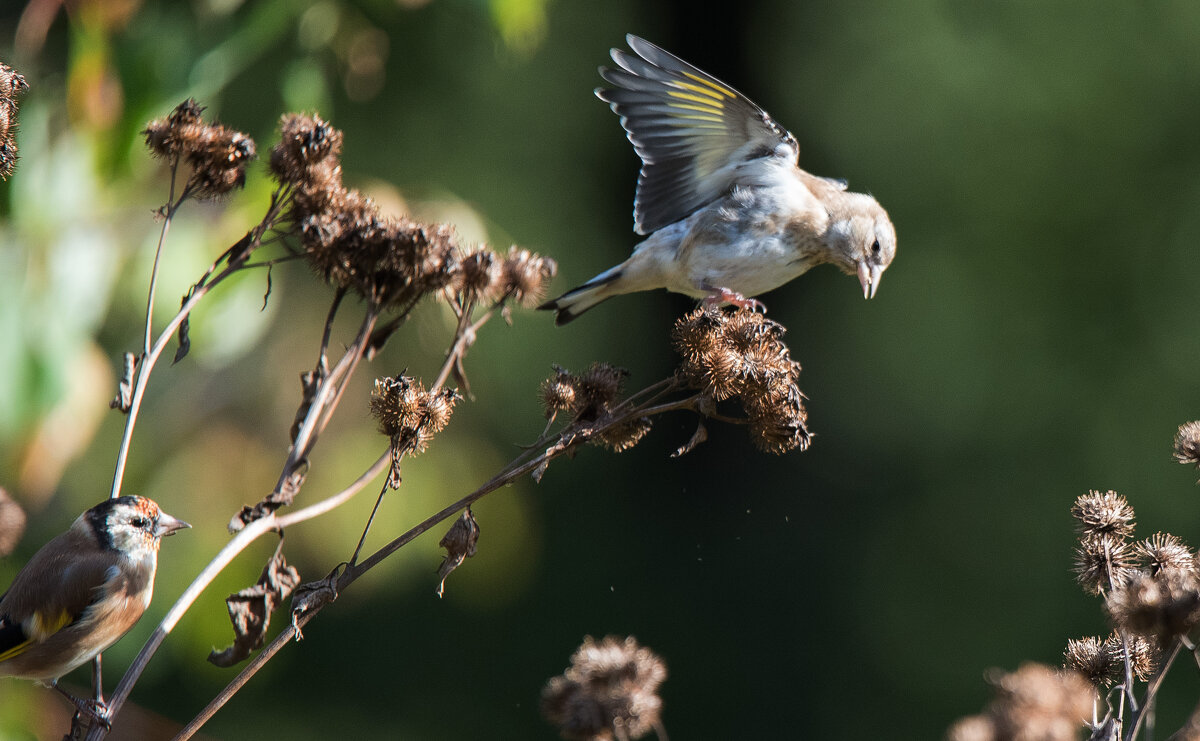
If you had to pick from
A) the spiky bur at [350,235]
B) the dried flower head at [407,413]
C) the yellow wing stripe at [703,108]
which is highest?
the yellow wing stripe at [703,108]

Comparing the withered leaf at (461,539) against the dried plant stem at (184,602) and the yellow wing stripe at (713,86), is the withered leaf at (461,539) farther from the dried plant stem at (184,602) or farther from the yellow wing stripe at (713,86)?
the yellow wing stripe at (713,86)

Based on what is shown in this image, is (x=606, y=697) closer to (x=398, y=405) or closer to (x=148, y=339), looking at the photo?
(x=398, y=405)

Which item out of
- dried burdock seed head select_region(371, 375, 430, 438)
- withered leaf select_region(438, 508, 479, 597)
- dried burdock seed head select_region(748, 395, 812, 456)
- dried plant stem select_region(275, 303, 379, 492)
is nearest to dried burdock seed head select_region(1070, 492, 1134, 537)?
dried burdock seed head select_region(748, 395, 812, 456)

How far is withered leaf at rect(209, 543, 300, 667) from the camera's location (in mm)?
1734

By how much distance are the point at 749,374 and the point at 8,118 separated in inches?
46.0

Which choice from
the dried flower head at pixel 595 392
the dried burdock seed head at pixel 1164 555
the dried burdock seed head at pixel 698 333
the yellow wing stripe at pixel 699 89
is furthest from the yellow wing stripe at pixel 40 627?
the yellow wing stripe at pixel 699 89

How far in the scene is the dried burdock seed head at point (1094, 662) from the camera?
1630mm

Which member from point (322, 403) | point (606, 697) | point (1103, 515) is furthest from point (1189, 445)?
point (322, 403)

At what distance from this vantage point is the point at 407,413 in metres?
1.87

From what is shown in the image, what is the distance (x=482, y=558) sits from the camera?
5.73m

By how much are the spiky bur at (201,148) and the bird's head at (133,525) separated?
619 mm

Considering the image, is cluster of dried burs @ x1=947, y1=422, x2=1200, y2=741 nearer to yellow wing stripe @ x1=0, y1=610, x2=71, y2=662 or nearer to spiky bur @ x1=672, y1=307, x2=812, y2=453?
spiky bur @ x1=672, y1=307, x2=812, y2=453

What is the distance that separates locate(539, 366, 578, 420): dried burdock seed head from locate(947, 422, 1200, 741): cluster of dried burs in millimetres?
812

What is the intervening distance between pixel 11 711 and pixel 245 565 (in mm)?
1362
